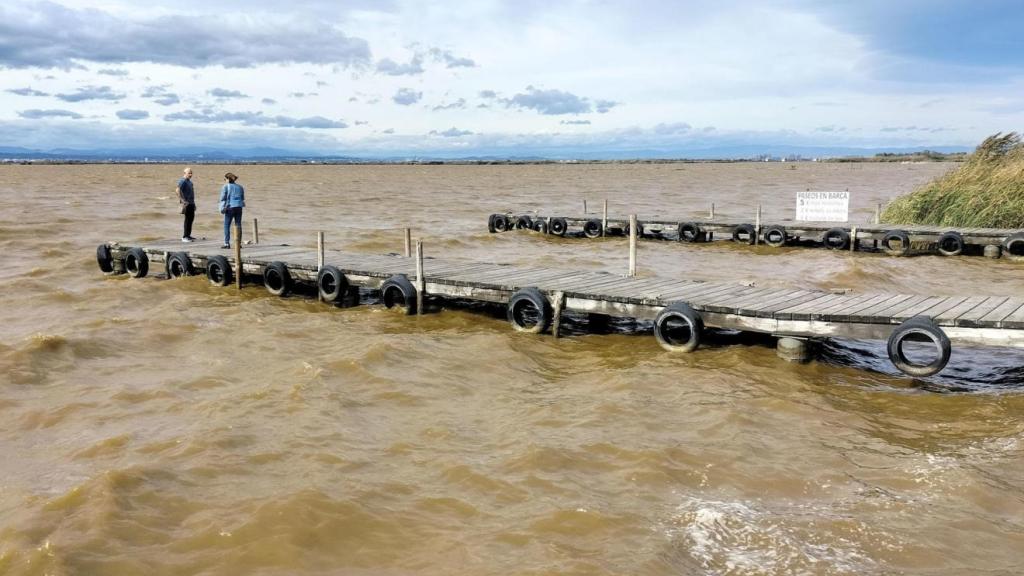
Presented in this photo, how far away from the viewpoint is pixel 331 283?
1496 cm

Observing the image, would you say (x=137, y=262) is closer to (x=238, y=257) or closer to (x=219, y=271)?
(x=219, y=271)

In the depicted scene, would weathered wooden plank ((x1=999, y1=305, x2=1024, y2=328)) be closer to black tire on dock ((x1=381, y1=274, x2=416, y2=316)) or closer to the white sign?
black tire on dock ((x1=381, y1=274, x2=416, y2=316))

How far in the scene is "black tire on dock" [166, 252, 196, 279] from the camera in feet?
57.0

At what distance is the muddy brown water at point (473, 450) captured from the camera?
575 centimetres

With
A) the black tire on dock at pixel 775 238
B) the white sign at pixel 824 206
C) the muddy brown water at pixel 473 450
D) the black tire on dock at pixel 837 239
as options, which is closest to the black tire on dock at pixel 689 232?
the black tire on dock at pixel 775 238

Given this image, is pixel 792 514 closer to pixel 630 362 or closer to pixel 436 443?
pixel 436 443

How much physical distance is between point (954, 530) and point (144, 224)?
2946 cm

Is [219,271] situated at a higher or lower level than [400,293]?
higher

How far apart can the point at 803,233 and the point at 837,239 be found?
4.26 feet

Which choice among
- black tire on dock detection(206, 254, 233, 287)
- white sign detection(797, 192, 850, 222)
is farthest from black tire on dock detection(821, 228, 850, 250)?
black tire on dock detection(206, 254, 233, 287)

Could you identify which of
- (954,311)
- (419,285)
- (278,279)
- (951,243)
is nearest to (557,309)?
(419,285)

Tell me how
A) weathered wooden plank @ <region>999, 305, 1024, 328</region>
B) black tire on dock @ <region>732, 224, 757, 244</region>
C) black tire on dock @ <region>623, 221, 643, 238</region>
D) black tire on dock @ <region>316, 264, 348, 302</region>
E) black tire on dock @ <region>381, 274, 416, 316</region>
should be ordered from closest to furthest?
1. weathered wooden plank @ <region>999, 305, 1024, 328</region>
2. black tire on dock @ <region>381, 274, 416, 316</region>
3. black tire on dock @ <region>316, 264, 348, 302</region>
4. black tire on dock @ <region>732, 224, 757, 244</region>
5. black tire on dock @ <region>623, 221, 643, 238</region>

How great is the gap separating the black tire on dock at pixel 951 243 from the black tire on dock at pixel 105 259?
21.8 metres

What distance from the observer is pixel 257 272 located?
16.4 metres
